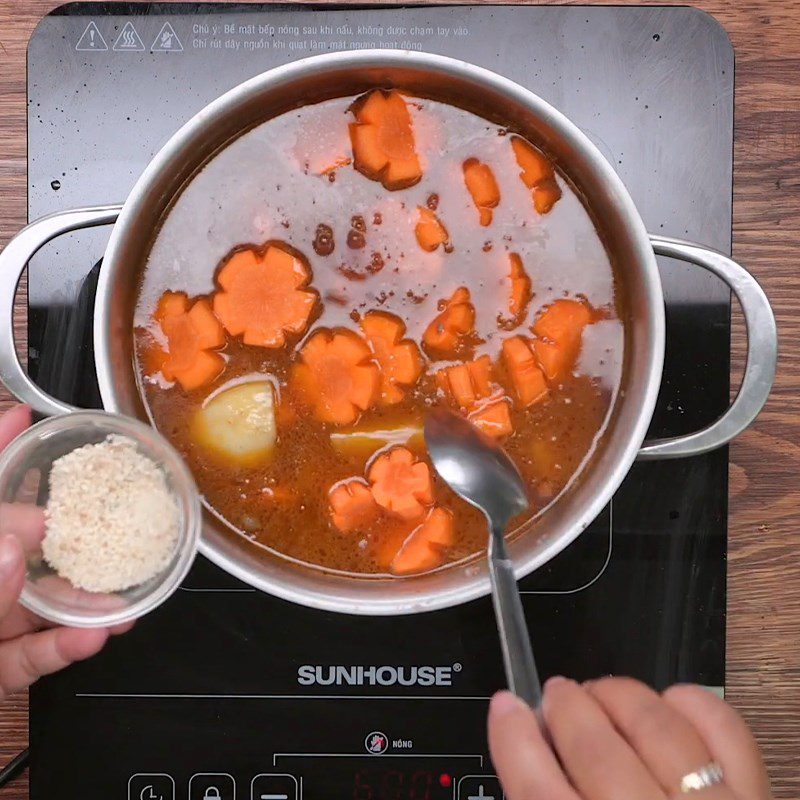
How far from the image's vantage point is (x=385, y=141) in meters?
Result: 1.15

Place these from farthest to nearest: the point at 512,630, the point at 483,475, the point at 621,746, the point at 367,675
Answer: the point at 367,675 → the point at 483,475 → the point at 512,630 → the point at 621,746

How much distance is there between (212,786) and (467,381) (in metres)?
0.73

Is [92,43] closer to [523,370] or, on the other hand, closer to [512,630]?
[523,370]

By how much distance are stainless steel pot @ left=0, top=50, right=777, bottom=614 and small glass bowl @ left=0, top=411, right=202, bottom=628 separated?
3cm

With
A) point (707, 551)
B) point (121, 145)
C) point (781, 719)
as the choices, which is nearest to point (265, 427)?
point (121, 145)

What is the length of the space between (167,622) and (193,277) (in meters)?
0.52

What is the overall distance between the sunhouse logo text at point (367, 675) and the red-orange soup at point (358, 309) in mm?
180

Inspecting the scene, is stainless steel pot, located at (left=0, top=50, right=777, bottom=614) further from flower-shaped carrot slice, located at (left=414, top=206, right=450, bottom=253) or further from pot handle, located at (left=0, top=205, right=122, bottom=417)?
flower-shaped carrot slice, located at (left=414, top=206, right=450, bottom=253)

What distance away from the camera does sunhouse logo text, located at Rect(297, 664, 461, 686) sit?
1.23 meters

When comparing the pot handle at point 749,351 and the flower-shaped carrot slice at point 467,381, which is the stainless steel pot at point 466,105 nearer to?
the pot handle at point 749,351

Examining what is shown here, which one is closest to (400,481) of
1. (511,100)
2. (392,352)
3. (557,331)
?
(392,352)

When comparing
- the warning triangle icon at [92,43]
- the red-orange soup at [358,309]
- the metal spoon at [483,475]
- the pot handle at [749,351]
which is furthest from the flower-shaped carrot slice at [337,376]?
the warning triangle icon at [92,43]

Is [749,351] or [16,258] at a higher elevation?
[16,258]

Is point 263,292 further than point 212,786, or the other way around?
point 212,786
